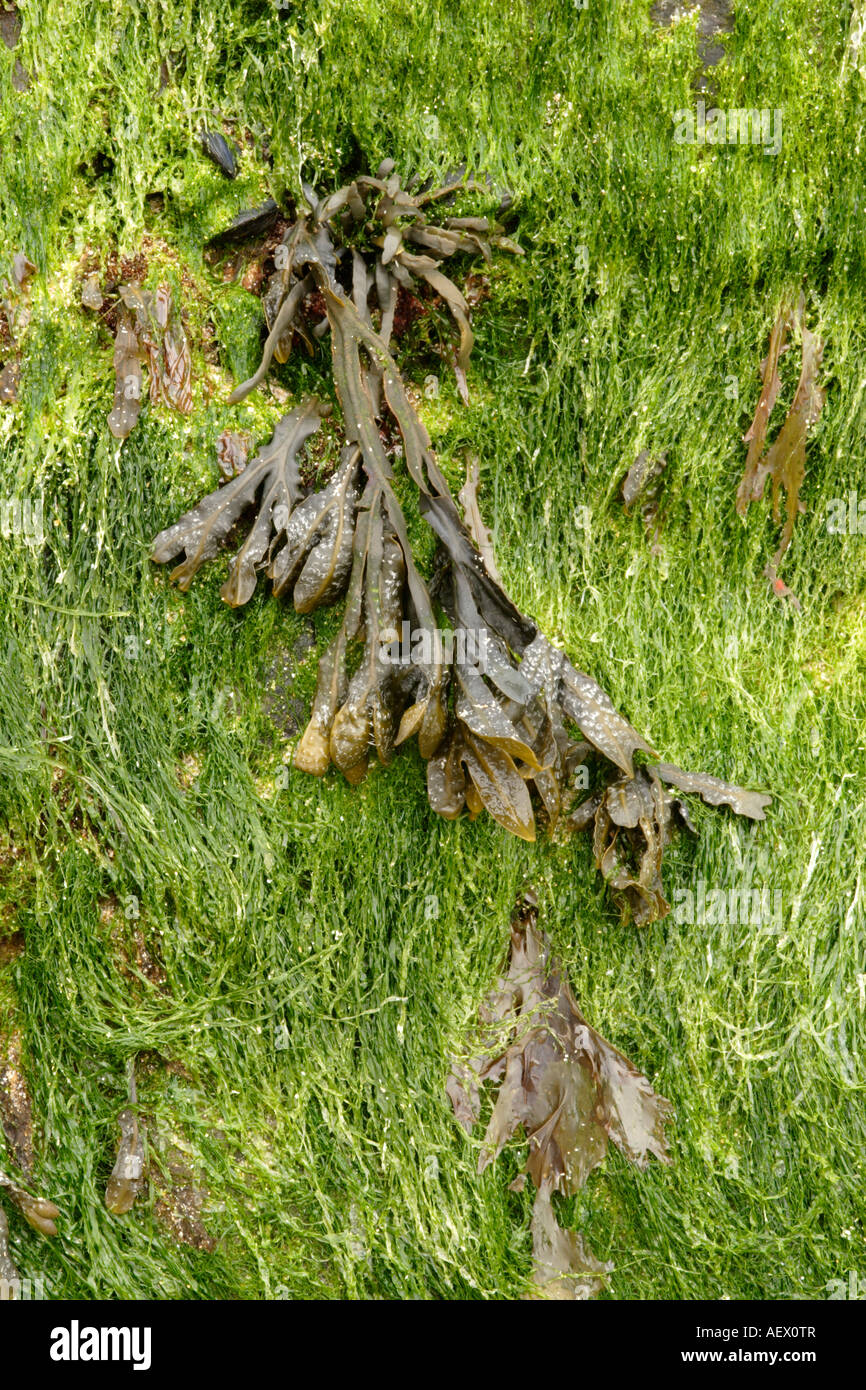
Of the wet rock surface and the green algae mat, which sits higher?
the wet rock surface

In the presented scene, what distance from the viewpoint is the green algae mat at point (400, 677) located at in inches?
70.9

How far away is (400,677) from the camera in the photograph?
1.77m

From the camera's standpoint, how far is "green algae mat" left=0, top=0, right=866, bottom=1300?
1802 mm

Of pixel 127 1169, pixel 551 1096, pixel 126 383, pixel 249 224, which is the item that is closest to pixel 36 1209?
pixel 127 1169

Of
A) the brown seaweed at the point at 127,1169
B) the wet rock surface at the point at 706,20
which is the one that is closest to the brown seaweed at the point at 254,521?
the brown seaweed at the point at 127,1169

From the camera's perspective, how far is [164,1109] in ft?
5.95

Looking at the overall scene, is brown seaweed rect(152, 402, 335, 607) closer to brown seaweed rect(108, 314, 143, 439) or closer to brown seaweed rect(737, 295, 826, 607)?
brown seaweed rect(108, 314, 143, 439)

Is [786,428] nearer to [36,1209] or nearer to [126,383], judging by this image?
[126,383]

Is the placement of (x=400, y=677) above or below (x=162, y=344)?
below

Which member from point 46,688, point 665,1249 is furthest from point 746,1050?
point 46,688

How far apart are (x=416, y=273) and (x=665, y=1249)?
6.78 ft

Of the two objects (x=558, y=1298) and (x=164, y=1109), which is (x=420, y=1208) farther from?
(x=164, y=1109)

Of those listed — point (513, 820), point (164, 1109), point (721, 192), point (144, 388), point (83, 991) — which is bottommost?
point (164, 1109)

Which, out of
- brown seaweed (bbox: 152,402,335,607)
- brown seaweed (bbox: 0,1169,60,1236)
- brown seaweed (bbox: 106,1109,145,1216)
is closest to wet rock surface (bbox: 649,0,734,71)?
brown seaweed (bbox: 152,402,335,607)
